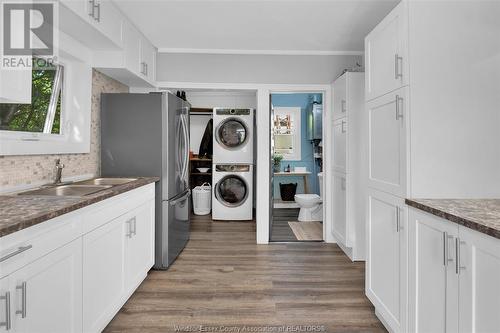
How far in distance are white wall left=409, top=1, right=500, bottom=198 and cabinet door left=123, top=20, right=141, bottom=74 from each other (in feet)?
7.51

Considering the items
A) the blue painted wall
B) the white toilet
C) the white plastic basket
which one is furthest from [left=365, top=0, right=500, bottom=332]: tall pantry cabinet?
the blue painted wall

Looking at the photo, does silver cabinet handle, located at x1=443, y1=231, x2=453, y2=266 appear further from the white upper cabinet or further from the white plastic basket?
the white plastic basket

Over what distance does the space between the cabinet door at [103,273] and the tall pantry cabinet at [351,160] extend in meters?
2.21

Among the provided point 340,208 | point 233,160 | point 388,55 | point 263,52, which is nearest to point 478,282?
point 388,55

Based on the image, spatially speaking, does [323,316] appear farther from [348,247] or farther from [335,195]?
[335,195]

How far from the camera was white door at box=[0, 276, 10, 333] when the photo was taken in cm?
101

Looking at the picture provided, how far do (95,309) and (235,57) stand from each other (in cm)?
299

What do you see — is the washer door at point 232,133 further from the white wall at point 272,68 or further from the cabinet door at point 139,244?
the cabinet door at point 139,244

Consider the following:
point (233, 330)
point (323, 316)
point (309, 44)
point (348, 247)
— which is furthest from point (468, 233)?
point (309, 44)

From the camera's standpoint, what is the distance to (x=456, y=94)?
62.5 inches

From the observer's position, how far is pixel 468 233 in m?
1.14

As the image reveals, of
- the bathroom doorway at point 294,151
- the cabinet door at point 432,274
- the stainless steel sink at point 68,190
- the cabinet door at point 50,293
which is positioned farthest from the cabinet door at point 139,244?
the bathroom doorway at point 294,151

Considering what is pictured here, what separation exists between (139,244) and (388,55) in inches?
88.2

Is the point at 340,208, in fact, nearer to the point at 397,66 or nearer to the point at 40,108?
the point at 397,66
